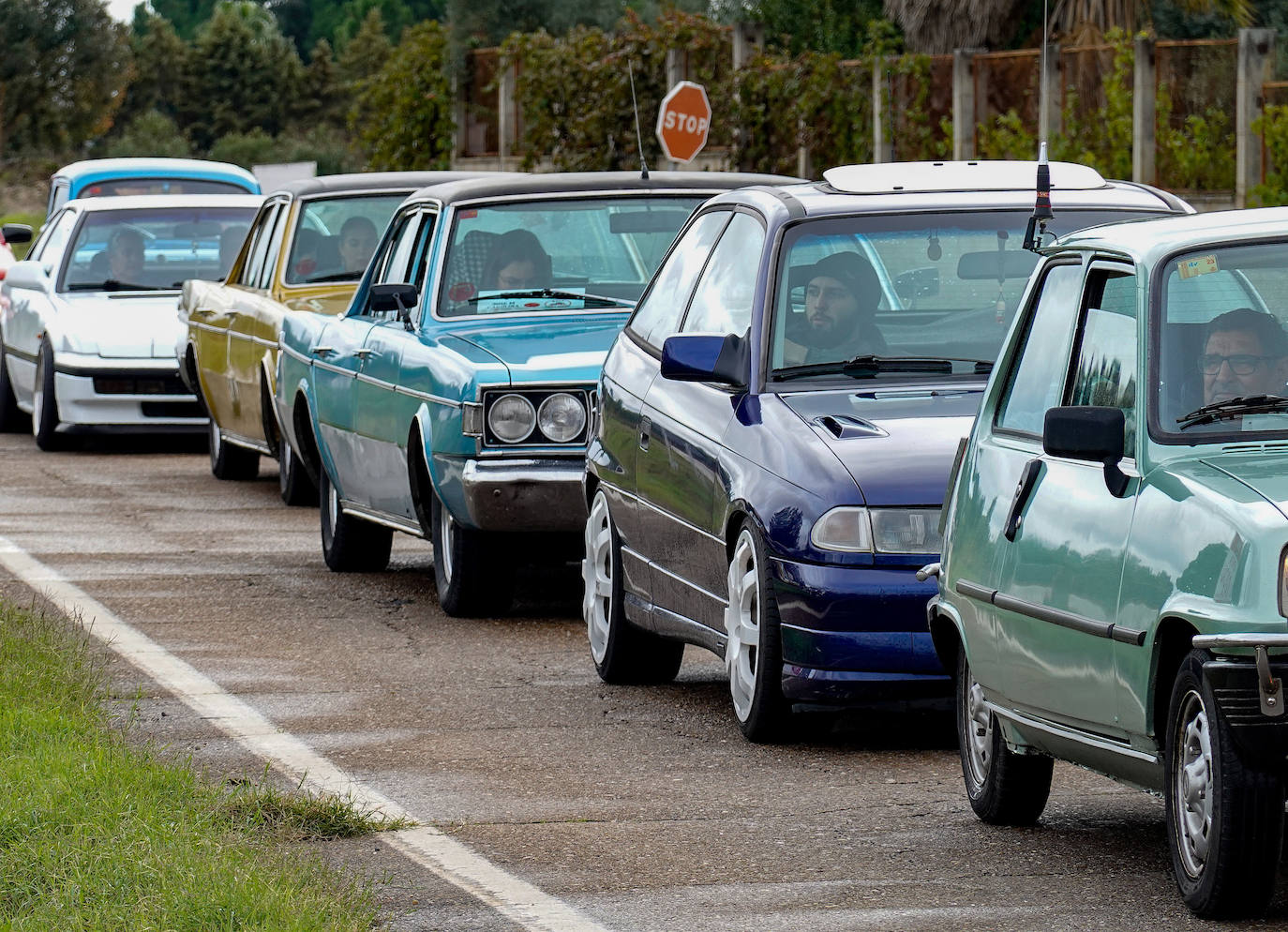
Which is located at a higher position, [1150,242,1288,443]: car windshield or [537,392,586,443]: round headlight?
[1150,242,1288,443]: car windshield

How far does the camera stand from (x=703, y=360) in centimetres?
866

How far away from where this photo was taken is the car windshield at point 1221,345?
20.1 feet

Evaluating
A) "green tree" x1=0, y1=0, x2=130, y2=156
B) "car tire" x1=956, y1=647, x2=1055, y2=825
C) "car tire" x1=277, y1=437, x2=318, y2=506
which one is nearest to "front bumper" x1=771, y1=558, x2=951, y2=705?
"car tire" x1=956, y1=647, x2=1055, y2=825

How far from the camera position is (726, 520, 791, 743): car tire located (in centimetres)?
811

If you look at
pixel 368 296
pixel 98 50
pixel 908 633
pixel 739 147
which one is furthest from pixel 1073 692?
pixel 98 50

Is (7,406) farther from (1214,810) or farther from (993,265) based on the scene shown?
(1214,810)

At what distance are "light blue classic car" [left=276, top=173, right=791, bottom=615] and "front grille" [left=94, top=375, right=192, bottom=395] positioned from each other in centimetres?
622

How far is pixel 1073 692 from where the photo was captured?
632cm

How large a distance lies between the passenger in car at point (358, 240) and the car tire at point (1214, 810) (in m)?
10.7

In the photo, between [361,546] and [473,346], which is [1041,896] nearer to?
[473,346]

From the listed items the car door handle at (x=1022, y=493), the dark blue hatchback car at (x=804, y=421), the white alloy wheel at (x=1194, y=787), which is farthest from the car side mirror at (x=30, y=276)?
the white alloy wheel at (x=1194, y=787)

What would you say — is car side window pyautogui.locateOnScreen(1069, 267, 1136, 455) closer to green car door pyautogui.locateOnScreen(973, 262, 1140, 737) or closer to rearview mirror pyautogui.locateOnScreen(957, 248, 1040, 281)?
green car door pyautogui.locateOnScreen(973, 262, 1140, 737)

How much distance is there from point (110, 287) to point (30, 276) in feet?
2.32

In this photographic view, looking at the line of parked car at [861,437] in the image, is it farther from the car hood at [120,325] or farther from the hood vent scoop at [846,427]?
the car hood at [120,325]
